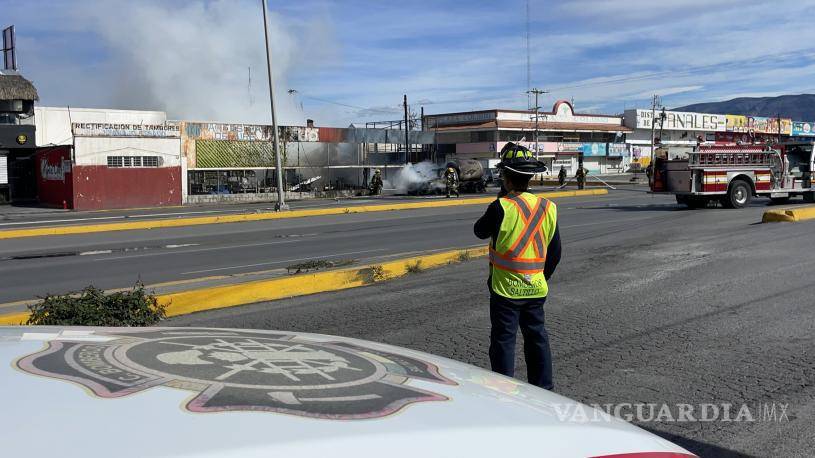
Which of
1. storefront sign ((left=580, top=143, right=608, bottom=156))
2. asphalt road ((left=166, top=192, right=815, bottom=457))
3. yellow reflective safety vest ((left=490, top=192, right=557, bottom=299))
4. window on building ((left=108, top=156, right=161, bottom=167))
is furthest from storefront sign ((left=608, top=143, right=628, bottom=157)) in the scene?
yellow reflective safety vest ((left=490, top=192, right=557, bottom=299))

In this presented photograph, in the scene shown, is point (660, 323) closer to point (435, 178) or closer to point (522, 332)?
point (522, 332)

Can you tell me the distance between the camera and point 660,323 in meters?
7.40

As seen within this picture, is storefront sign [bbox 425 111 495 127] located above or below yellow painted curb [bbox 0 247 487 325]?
above

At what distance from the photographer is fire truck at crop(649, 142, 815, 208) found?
24016 mm

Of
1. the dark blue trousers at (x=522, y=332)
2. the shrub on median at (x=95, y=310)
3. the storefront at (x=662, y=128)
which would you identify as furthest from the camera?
the storefront at (x=662, y=128)

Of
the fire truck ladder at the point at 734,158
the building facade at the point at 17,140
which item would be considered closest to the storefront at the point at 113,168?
the building facade at the point at 17,140

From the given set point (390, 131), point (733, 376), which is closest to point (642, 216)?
point (733, 376)

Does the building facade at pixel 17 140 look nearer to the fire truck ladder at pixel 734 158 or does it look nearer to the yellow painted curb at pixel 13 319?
the fire truck ladder at pixel 734 158

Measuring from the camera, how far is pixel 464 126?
8600 cm

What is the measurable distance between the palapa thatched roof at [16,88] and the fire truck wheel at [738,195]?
128 feet

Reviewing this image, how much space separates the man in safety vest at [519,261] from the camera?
4605 mm

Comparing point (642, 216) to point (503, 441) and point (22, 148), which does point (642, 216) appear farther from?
point (22, 148)

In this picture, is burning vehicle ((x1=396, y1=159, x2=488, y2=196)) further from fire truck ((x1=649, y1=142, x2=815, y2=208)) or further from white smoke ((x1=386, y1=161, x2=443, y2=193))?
fire truck ((x1=649, y1=142, x2=815, y2=208))

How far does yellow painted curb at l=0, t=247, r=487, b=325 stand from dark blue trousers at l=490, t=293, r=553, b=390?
4871 millimetres
